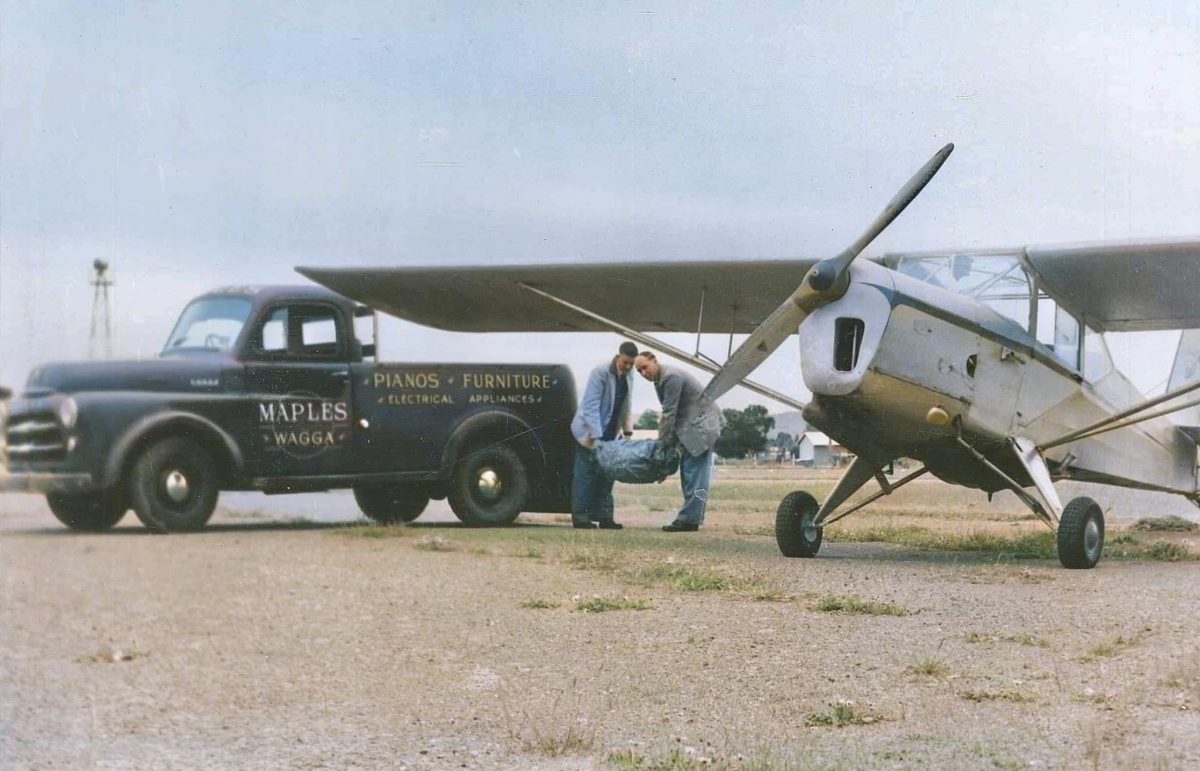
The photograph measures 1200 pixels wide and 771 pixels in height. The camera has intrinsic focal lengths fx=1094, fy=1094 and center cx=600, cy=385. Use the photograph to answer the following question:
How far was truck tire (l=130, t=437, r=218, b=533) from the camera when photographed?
5391 millimetres

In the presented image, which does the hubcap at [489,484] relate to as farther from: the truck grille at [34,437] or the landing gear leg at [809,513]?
the truck grille at [34,437]

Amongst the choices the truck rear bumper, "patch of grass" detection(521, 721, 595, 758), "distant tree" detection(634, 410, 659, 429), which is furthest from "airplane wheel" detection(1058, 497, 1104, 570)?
the truck rear bumper

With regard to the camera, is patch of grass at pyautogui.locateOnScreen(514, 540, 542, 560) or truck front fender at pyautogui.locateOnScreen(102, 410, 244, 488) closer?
truck front fender at pyautogui.locateOnScreen(102, 410, 244, 488)

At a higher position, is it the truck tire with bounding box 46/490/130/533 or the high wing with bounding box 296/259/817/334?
the high wing with bounding box 296/259/817/334

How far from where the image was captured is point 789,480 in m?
8.57

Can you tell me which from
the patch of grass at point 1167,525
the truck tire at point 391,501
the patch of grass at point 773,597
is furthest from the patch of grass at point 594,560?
the patch of grass at point 1167,525

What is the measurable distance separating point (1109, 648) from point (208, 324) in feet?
16.9

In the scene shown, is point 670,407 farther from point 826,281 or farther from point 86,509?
point 86,509

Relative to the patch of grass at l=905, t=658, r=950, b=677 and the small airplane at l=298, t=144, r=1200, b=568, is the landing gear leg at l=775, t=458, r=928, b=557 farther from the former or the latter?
the patch of grass at l=905, t=658, r=950, b=677

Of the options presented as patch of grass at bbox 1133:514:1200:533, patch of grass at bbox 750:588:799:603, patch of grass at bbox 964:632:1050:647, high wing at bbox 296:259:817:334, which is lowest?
patch of grass at bbox 1133:514:1200:533

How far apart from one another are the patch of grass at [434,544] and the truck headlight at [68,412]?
3075 millimetres

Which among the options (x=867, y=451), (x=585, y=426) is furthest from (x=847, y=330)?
(x=585, y=426)

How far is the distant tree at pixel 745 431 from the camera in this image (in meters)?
8.43

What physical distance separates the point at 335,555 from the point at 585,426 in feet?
8.63
